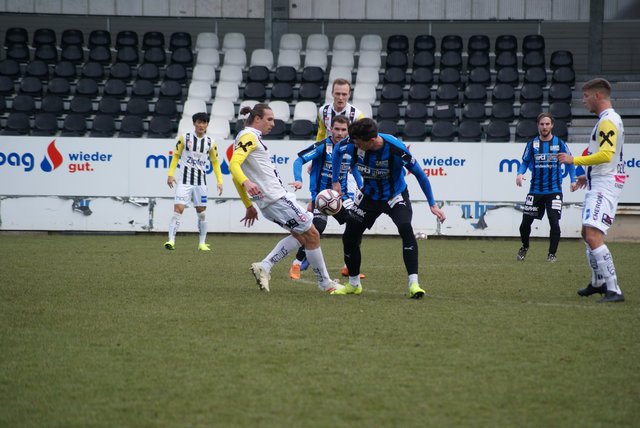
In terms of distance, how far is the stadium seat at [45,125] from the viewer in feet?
75.8

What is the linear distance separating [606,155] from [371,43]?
19.1 m

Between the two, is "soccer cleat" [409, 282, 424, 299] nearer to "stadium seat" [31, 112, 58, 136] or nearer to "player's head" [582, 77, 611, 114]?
"player's head" [582, 77, 611, 114]

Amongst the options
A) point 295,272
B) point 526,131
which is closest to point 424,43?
point 526,131

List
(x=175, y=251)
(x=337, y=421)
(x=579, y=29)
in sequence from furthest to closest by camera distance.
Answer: (x=579, y=29) < (x=175, y=251) < (x=337, y=421)

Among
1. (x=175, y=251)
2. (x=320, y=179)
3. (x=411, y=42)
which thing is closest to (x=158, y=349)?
(x=320, y=179)

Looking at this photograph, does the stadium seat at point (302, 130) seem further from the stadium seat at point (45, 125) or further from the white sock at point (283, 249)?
the white sock at point (283, 249)

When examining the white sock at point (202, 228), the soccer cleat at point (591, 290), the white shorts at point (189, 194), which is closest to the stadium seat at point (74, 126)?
the white shorts at point (189, 194)

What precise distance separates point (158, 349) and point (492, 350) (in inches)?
88.2

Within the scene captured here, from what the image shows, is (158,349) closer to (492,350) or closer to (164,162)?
(492,350)

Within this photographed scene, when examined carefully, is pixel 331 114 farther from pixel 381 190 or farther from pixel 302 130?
pixel 302 130

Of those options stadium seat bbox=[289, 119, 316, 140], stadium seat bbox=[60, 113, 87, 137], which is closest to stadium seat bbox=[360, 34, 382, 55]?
stadium seat bbox=[289, 119, 316, 140]

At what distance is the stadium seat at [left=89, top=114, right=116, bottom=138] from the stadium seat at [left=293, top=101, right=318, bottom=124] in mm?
4618

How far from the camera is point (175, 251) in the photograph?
1572cm

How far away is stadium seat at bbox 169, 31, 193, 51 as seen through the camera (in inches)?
1069
